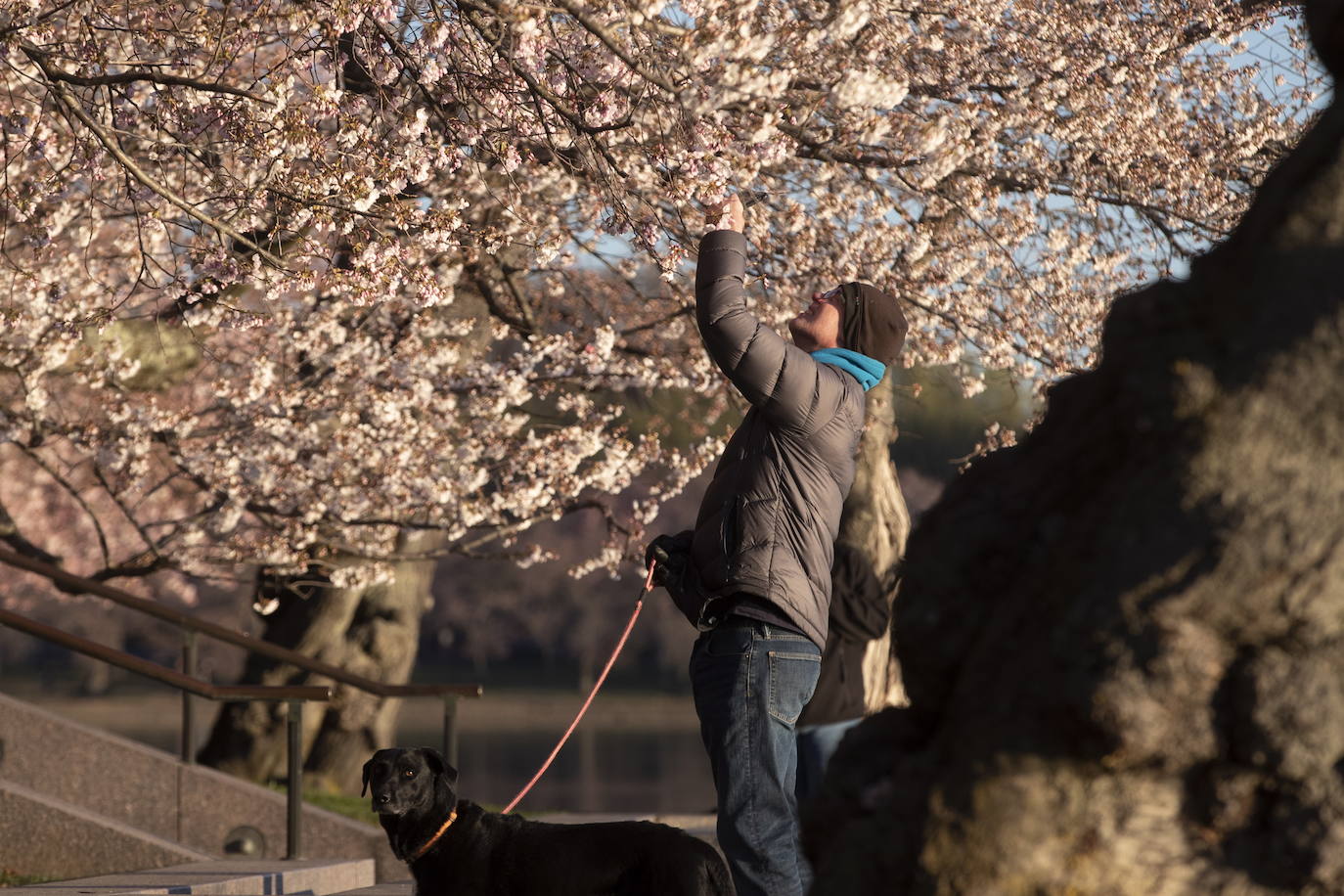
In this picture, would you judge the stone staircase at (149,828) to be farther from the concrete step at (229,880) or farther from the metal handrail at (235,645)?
the metal handrail at (235,645)

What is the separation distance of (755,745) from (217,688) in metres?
4.46

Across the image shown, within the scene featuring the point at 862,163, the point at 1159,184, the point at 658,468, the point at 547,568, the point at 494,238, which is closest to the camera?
the point at 494,238

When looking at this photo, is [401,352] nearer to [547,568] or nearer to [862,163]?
[862,163]

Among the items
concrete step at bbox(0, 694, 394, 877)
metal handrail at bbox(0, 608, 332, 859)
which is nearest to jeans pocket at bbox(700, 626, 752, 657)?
metal handrail at bbox(0, 608, 332, 859)

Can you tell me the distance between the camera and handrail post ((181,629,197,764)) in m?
9.19

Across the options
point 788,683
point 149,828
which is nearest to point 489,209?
point 149,828

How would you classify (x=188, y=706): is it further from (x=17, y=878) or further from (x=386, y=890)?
(x=386, y=890)

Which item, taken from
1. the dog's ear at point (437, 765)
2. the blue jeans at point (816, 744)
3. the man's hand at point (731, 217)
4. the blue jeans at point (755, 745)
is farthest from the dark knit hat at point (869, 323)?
the dog's ear at point (437, 765)

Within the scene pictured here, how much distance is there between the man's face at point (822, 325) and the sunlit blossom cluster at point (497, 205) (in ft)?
3.80

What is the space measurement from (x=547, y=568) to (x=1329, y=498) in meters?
55.3

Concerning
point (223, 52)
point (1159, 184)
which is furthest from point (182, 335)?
point (1159, 184)

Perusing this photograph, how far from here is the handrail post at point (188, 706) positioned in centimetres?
Result: 919

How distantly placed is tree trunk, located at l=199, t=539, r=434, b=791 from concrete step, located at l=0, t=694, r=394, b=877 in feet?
7.84

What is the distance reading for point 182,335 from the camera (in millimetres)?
11797
